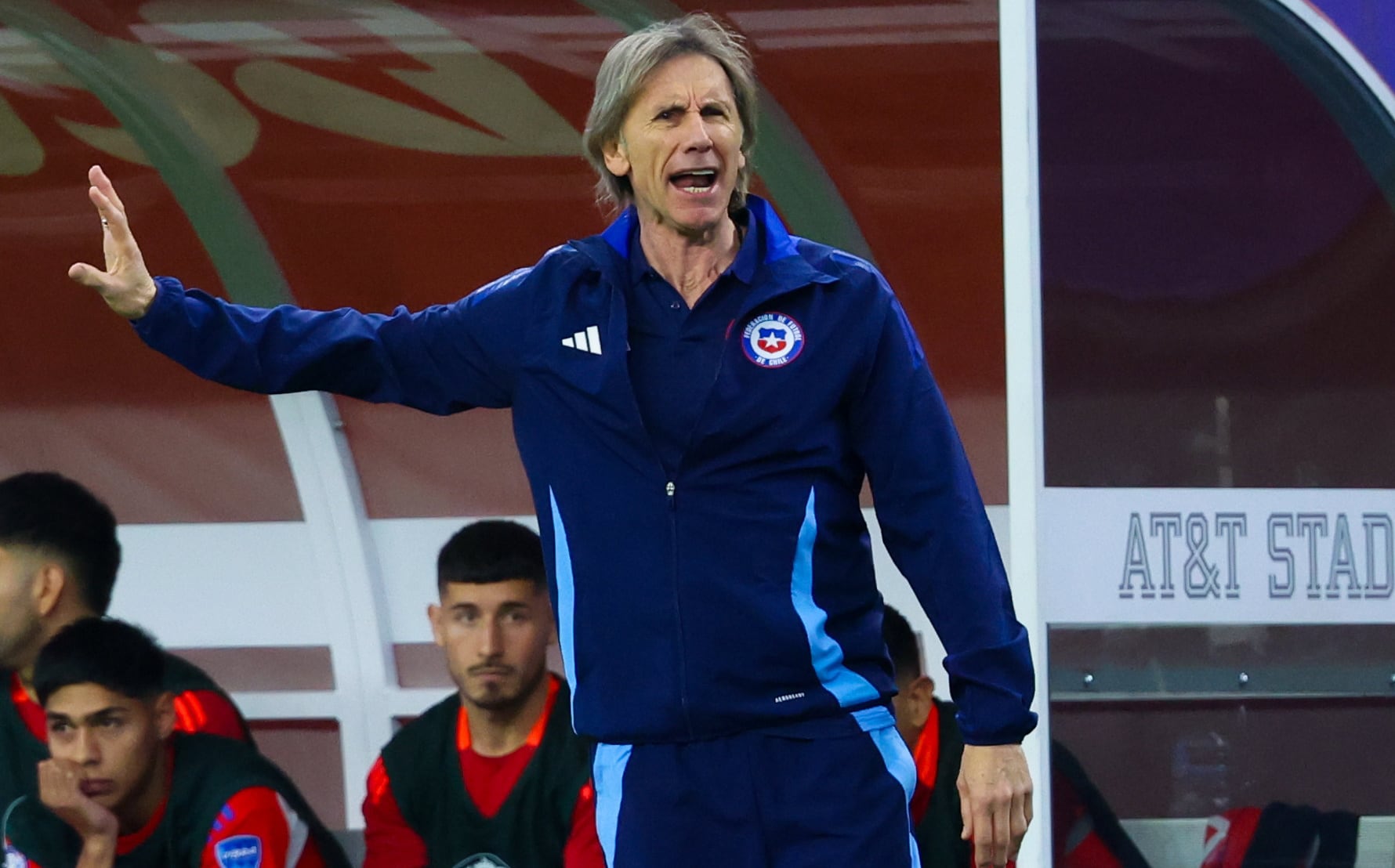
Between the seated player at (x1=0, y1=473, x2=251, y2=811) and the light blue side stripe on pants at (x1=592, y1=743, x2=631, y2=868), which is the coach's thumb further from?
the seated player at (x1=0, y1=473, x2=251, y2=811)

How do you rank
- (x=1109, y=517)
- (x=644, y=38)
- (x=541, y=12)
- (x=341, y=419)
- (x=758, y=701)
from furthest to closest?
(x=341, y=419), (x=541, y=12), (x=1109, y=517), (x=644, y=38), (x=758, y=701)

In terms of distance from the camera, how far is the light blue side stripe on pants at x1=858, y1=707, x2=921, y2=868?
1.88 m

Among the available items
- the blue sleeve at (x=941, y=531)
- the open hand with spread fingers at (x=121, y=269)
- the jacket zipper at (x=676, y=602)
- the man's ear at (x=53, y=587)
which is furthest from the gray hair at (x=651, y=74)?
the man's ear at (x=53, y=587)

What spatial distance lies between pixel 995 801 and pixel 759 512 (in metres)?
0.41

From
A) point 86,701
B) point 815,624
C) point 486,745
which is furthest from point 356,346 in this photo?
point 86,701

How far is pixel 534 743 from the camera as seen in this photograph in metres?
2.96

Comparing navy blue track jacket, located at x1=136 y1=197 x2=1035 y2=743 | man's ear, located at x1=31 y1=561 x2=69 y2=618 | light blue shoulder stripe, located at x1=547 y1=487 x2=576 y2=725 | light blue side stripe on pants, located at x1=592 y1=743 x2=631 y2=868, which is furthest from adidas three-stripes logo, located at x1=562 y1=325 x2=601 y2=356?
man's ear, located at x1=31 y1=561 x2=69 y2=618

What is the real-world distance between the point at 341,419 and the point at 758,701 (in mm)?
1444

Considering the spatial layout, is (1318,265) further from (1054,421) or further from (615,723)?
(615,723)

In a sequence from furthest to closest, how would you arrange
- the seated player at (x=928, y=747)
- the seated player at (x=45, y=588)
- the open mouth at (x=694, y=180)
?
the seated player at (x=45, y=588)
the seated player at (x=928, y=747)
the open mouth at (x=694, y=180)

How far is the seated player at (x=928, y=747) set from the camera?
2.84 metres

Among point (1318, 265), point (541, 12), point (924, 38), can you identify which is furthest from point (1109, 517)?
point (541, 12)

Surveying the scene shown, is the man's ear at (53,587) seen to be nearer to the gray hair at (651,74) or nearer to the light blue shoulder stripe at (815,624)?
the gray hair at (651,74)

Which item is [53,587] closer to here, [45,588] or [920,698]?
[45,588]
